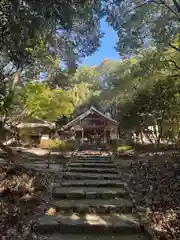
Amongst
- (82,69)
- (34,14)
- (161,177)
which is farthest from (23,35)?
(82,69)

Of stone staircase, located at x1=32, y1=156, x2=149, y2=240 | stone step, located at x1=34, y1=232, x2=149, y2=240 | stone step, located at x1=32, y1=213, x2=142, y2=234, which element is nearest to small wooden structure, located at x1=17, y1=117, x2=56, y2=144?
stone staircase, located at x1=32, y1=156, x2=149, y2=240

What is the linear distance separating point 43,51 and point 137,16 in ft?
15.6

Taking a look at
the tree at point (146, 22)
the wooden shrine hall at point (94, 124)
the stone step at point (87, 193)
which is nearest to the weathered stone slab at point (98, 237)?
the stone step at point (87, 193)

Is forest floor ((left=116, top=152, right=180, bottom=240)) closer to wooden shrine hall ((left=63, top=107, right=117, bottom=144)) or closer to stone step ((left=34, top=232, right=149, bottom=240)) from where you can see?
stone step ((left=34, top=232, right=149, bottom=240))

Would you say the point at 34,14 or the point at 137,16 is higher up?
the point at 137,16

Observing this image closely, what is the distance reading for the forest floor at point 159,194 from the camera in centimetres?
471

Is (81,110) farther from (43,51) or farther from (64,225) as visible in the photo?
(64,225)

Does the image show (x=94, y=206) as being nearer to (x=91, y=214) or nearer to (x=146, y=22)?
(x=91, y=214)

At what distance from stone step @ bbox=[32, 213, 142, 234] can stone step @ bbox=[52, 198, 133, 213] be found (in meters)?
0.46

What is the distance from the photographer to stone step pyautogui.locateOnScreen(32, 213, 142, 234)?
4.65m

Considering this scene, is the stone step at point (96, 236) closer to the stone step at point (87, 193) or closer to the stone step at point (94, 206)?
the stone step at point (94, 206)

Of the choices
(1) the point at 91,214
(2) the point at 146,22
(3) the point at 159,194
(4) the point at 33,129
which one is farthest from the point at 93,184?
(4) the point at 33,129

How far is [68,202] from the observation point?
601cm

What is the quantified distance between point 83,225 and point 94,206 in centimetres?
92
